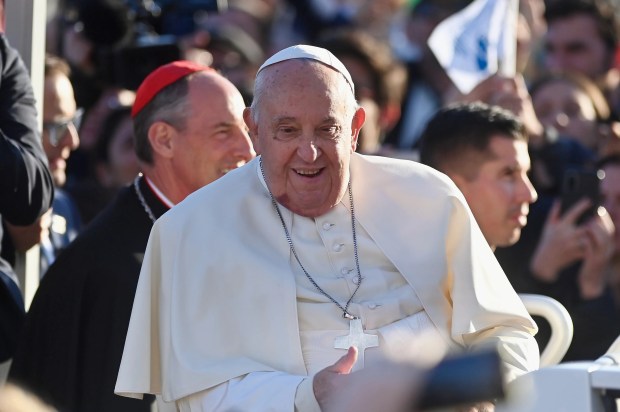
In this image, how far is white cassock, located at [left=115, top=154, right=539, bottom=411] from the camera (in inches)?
157

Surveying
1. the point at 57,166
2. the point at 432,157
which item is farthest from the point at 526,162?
the point at 57,166

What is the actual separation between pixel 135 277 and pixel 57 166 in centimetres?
122

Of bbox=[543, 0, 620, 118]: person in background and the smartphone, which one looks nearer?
the smartphone

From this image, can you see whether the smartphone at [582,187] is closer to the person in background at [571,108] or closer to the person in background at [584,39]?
the person in background at [571,108]

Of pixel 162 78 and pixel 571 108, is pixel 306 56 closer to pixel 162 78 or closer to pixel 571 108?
pixel 162 78

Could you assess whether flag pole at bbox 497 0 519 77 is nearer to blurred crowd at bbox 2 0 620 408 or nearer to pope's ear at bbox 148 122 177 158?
blurred crowd at bbox 2 0 620 408

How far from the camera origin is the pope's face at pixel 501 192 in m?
5.57

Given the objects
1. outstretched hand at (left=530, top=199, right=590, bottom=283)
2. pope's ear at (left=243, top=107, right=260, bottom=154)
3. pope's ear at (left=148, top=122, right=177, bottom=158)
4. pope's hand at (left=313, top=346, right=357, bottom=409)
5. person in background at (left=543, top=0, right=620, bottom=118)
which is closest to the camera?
pope's hand at (left=313, top=346, right=357, bottom=409)

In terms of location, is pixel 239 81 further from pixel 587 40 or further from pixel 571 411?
pixel 571 411

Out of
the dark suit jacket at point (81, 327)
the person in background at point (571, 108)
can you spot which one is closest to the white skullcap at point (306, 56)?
the dark suit jacket at point (81, 327)

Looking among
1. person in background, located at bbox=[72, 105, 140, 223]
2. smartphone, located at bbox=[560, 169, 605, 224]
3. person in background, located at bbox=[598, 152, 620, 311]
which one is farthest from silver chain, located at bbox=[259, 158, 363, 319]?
person in background, located at bbox=[72, 105, 140, 223]

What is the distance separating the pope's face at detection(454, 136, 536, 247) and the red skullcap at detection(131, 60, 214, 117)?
124 centimetres

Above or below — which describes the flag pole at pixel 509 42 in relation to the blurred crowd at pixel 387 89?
above

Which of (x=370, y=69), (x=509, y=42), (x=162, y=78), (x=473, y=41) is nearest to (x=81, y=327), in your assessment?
(x=162, y=78)
